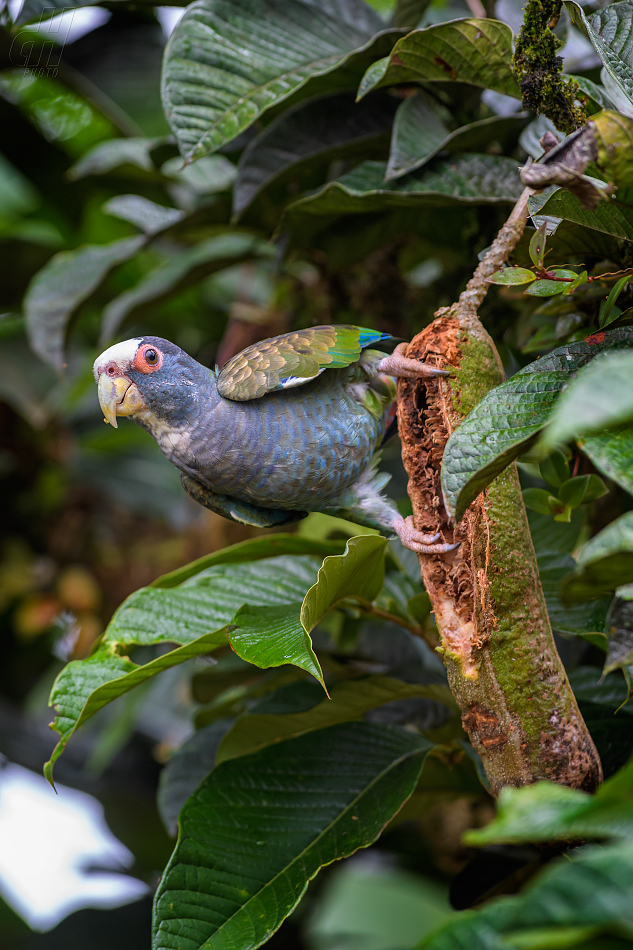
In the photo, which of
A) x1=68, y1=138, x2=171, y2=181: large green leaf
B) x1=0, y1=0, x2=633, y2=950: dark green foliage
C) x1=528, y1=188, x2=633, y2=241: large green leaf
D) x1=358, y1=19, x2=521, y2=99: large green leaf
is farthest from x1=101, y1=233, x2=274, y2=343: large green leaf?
x1=528, y1=188, x2=633, y2=241: large green leaf

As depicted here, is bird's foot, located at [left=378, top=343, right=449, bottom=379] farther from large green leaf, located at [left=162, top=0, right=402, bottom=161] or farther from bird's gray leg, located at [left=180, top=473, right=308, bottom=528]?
large green leaf, located at [left=162, top=0, right=402, bottom=161]

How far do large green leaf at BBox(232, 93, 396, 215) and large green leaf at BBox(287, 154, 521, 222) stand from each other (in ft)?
0.46

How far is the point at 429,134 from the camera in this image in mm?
1078

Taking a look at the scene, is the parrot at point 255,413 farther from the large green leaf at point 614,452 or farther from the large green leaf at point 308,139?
the large green leaf at point 308,139

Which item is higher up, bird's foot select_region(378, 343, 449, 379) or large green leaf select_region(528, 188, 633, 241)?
large green leaf select_region(528, 188, 633, 241)

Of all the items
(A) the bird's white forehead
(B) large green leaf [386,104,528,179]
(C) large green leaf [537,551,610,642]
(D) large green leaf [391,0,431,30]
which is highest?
(D) large green leaf [391,0,431,30]

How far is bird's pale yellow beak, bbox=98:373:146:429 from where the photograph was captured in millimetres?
872

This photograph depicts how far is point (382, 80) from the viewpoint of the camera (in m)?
1.04

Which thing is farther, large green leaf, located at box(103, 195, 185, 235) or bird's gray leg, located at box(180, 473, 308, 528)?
large green leaf, located at box(103, 195, 185, 235)

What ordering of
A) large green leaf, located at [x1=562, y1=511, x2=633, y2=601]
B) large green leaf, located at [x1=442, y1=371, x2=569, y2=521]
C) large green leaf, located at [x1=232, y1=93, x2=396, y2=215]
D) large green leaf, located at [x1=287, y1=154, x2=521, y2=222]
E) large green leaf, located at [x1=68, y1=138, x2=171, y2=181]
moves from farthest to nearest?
large green leaf, located at [x1=68, y1=138, x2=171, y2=181] → large green leaf, located at [x1=232, y1=93, x2=396, y2=215] → large green leaf, located at [x1=287, y1=154, x2=521, y2=222] → large green leaf, located at [x1=442, y1=371, x2=569, y2=521] → large green leaf, located at [x1=562, y1=511, x2=633, y2=601]

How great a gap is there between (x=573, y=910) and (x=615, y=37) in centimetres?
87

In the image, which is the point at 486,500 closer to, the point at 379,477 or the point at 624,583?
the point at 624,583

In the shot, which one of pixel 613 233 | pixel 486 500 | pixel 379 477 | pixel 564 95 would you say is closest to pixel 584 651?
pixel 379 477

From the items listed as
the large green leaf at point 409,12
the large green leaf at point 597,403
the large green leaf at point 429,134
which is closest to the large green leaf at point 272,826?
the large green leaf at point 597,403
